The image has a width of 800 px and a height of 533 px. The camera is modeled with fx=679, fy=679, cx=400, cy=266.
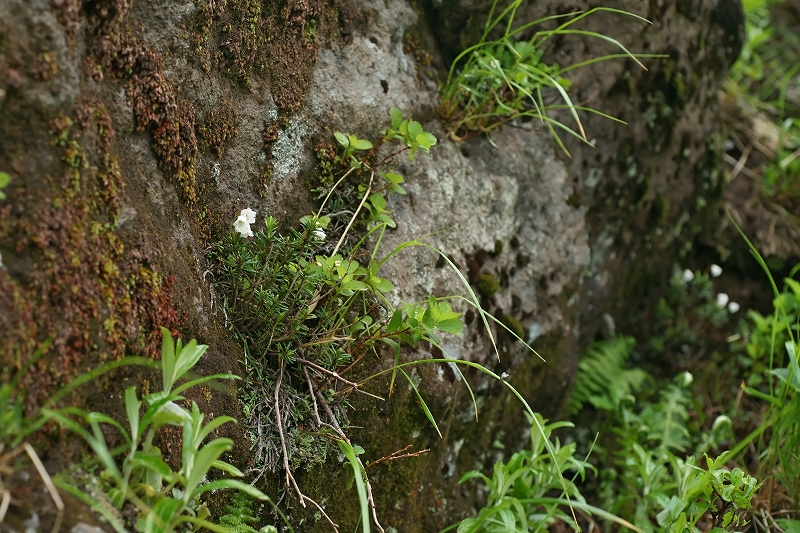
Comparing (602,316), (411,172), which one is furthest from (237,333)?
(602,316)

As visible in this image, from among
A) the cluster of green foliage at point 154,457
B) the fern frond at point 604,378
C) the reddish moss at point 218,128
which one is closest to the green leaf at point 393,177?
the reddish moss at point 218,128

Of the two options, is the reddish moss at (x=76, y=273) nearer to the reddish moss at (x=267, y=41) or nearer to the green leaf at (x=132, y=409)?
the green leaf at (x=132, y=409)

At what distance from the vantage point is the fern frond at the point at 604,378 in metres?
3.59

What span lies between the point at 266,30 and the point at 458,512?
200 cm

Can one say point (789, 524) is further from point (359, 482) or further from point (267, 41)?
point (267, 41)

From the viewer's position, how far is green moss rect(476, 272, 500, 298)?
286 centimetres

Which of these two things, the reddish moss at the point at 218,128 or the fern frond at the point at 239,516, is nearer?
the fern frond at the point at 239,516

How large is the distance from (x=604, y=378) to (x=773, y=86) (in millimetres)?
3174

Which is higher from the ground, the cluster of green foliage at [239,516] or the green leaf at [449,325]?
the green leaf at [449,325]

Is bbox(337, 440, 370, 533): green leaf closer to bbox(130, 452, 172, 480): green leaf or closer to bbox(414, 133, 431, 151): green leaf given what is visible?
bbox(130, 452, 172, 480): green leaf

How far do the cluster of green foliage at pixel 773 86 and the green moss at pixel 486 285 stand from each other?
2.82 m

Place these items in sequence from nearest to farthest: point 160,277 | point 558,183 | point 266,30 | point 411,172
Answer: point 160,277, point 266,30, point 411,172, point 558,183

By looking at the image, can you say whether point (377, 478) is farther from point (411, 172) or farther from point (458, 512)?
point (411, 172)

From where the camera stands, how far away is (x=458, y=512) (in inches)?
109
